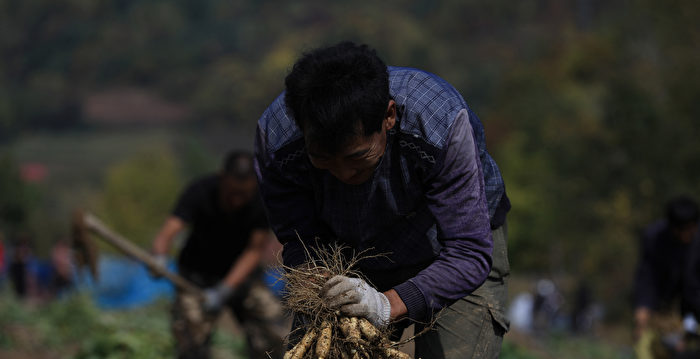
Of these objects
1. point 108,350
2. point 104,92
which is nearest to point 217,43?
point 104,92

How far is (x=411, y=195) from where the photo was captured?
9.53ft

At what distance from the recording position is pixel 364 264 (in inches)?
126

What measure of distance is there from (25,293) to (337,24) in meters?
117

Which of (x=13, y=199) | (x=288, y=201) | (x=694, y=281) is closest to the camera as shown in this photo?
(x=288, y=201)

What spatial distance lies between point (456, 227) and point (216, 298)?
3.83 meters

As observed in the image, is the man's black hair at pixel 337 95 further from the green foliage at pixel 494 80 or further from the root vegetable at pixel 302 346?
the green foliage at pixel 494 80

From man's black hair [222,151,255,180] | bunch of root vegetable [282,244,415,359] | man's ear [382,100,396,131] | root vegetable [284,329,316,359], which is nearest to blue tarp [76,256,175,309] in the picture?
man's black hair [222,151,255,180]

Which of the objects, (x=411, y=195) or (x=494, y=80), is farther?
(x=494, y=80)

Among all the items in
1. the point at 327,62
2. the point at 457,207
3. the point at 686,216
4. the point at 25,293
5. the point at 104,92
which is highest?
the point at 327,62

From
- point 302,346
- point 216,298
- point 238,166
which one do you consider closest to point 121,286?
point 216,298

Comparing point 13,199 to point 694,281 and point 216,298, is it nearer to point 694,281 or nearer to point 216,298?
point 216,298

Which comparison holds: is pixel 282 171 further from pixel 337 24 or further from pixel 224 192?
pixel 337 24

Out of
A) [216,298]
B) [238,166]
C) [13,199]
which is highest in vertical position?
[238,166]

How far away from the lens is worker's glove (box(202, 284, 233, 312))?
6273mm
